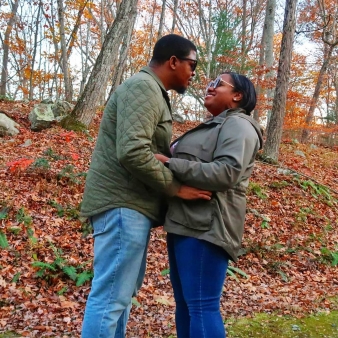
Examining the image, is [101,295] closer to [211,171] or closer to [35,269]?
[211,171]

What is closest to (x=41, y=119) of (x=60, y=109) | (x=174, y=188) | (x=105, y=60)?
(x=60, y=109)

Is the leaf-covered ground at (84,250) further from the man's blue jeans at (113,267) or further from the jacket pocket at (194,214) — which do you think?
the jacket pocket at (194,214)

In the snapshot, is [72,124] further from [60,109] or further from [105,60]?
[105,60]

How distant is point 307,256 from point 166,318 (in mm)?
3075

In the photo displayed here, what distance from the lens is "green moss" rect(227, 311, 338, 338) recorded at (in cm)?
332

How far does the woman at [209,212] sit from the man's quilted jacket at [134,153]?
11cm

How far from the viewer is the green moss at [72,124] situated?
9.17 m

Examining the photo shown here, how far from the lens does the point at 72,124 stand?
9.26 m

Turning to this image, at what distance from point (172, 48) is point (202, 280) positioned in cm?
134

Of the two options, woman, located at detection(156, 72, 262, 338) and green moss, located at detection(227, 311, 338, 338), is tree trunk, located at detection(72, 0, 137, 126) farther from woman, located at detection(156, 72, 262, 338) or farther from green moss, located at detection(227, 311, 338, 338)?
woman, located at detection(156, 72, 262, 338)

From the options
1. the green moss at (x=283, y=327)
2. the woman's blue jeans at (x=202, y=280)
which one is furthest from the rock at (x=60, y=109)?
the woman's blue jeans at (x=202, y=280)

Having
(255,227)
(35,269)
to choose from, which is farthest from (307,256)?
(35,269)

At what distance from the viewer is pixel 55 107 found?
34.0ft

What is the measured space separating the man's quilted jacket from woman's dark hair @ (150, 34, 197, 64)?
12 cm
